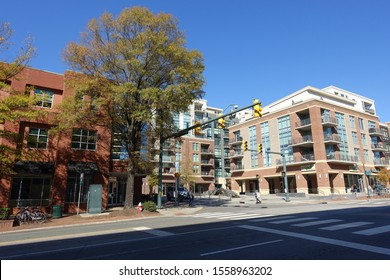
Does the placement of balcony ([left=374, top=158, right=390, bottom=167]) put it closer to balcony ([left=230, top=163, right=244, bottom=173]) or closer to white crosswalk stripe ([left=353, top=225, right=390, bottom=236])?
balcony ([left=230, top=163, right=244, bottom=173])

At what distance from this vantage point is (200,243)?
8211 millimetres

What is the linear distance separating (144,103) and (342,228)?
14574mm

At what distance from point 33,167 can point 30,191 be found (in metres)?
2.44

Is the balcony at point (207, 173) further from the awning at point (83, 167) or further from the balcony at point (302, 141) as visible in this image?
the awning at point (83, 167)

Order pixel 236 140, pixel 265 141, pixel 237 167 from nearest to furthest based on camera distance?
1. pixel 265 141
2. pixel 237 167
3. pixel 236 140

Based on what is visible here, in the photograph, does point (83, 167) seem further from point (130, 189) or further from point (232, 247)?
point (232, 247)

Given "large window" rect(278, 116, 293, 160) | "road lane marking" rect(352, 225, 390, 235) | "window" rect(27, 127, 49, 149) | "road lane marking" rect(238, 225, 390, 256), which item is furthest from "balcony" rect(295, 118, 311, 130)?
"road lane marking" rect(238, 225, 390, 256)

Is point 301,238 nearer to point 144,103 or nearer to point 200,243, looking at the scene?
point 200,243

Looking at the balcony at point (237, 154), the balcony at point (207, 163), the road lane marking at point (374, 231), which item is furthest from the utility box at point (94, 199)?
the balcony at point (207, 163)

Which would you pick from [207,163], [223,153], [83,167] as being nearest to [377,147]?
[223,153]

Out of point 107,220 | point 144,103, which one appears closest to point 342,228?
point 107,220

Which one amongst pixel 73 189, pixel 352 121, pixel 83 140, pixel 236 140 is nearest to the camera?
pixel 73 189

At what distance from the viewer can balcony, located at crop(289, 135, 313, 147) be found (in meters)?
45.7

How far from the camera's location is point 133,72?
63.6 feet
